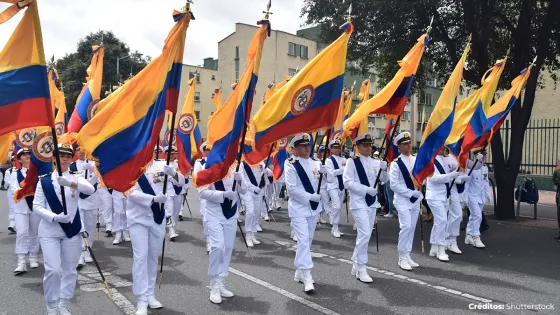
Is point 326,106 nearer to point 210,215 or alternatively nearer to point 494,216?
point 210,215

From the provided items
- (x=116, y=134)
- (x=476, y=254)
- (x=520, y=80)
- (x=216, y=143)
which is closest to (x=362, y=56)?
(x=520, y=80)

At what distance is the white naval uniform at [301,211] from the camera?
20.8 ft

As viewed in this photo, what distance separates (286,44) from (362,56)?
96.9 ft

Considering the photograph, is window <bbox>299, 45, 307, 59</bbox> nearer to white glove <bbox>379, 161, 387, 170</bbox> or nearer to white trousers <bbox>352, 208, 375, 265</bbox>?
white glove <bbox>379, 161, 387, 170</bbox>

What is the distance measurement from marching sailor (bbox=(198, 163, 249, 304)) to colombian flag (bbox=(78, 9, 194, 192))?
3.32 ft

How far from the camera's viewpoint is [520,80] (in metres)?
9.52

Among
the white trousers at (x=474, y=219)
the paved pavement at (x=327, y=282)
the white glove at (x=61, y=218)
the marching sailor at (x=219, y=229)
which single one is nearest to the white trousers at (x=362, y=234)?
the paved pavement at (x=327, y=282)

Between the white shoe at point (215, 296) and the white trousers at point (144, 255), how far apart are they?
762 millimetres

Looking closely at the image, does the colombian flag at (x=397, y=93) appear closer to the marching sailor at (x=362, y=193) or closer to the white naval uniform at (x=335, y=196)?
the marching sailor at (x=362, y=193)

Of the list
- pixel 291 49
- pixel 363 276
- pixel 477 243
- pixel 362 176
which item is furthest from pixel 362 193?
pixel 291 49

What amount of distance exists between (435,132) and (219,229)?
4120mm

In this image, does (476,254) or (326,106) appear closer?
(326,106)

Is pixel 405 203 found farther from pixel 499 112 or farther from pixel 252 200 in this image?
pixel 252 200

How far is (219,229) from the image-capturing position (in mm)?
5996
